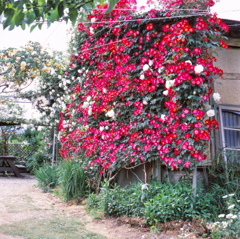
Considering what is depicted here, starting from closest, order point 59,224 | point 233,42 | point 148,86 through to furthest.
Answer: point 59,224 → point 148,86 → point 233,42

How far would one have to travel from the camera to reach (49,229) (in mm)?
4465

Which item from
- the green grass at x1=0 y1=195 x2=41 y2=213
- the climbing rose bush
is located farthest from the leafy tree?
the green grass at x1=0 y1=195 x2=41 y2=213

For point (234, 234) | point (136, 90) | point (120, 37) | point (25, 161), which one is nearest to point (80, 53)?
point (120, 37)

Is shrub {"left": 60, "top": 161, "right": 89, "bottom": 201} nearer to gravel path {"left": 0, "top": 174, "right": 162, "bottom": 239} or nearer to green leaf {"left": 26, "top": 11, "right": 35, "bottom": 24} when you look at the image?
gravel path {"left": 0, "top": 174, "right": 162, "bottom": 239}

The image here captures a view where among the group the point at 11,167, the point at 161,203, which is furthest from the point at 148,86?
the point at 11,167

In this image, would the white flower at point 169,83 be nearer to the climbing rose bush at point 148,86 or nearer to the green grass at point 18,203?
the climbing rose bush at point 148,86

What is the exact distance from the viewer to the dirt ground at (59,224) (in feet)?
13.6

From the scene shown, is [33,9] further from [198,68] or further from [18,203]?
[18,203]

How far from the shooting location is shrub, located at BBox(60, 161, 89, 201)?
6469mm

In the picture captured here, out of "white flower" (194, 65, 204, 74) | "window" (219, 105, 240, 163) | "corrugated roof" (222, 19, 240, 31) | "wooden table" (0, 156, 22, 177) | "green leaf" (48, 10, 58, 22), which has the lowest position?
"wooden table" (0, 156, 22, 177)

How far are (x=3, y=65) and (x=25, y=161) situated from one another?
6982mm

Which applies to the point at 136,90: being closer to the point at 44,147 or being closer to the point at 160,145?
the point at 160,145

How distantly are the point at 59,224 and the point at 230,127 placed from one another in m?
3.35

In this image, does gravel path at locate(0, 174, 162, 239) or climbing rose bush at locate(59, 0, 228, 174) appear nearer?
gravel path at locate(0, 174, 162, 239)
